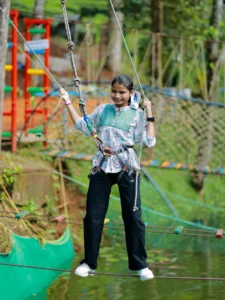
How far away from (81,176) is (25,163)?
3.42ft

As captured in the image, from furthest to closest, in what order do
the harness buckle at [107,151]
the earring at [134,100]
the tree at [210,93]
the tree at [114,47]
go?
the tree at [114,47] < the tree at [210,93] < the earring at [134,100] < the harness buckle at [107,151]

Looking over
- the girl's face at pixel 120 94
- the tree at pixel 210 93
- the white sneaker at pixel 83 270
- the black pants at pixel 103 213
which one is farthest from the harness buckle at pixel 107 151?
the tree at pixel 210 93

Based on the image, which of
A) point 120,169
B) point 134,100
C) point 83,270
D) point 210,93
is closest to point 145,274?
point 83,270

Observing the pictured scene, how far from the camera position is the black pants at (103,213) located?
4500mm

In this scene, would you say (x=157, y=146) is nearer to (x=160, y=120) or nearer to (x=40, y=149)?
(x=160, y=120)

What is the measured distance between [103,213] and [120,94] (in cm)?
68

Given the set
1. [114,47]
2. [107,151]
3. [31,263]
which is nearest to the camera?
[107,151]

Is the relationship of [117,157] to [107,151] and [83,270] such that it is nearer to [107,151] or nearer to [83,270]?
[107,151]

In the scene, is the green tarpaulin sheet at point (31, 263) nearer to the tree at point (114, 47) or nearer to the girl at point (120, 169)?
the girl at point (120, 169)

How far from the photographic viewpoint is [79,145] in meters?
8.67

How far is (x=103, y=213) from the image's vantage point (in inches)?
179

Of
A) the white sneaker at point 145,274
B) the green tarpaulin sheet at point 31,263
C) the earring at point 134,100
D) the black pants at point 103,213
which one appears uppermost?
the earring at point 134,100

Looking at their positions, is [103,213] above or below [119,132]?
below

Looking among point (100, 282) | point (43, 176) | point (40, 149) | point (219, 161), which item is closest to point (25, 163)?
point (43, 176)
